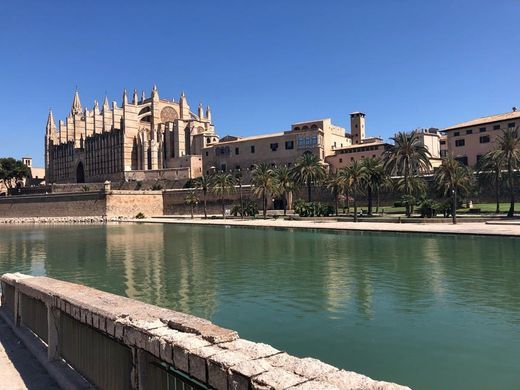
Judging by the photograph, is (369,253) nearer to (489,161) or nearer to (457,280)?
(457,280)

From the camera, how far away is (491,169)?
1772 inches

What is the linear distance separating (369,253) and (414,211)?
29.7 m

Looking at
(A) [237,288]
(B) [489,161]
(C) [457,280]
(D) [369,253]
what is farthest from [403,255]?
(B) [489,161]

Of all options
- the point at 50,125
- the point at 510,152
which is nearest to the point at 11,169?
the point at 50,125

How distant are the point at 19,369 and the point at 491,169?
46.8m

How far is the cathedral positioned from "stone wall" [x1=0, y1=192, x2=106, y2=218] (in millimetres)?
13928

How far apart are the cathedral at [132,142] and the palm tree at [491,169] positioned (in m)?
55.1

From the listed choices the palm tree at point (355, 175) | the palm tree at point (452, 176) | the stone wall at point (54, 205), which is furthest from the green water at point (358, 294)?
the stone wall at point (54, 205)

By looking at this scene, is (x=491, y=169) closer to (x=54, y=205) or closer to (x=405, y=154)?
(x=405, y=154)

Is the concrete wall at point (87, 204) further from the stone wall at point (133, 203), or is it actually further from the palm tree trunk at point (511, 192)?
the palm tree trunk at point (511, 192)

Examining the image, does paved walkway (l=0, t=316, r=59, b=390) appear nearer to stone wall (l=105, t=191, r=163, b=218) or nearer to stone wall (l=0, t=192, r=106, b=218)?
stone wall (l=105, t=191, r=163, b=218)

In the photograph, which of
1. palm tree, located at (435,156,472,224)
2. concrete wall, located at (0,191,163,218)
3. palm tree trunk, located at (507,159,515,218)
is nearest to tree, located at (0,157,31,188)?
concrete wall, located at (0,191,163,218)

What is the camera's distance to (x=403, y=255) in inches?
873

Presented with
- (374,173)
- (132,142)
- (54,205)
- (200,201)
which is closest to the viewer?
(374,173)
